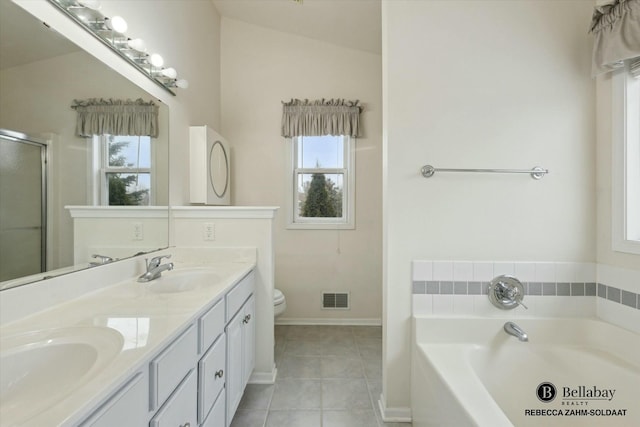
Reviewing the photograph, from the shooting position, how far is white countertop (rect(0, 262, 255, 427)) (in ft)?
1.71

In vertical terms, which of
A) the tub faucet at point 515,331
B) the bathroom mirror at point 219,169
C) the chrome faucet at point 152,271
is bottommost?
the tub faucet at point 515,331

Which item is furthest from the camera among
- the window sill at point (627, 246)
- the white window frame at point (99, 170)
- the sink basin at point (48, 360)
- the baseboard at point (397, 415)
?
the baseboard at point (397, 415)

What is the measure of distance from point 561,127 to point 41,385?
2392mm

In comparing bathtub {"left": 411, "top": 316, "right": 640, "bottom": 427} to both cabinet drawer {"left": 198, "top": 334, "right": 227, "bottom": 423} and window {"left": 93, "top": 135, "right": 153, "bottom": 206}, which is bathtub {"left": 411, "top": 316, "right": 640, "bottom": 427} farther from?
window {"left": 93, "top": 135, "right": 153, "bottom": 206}

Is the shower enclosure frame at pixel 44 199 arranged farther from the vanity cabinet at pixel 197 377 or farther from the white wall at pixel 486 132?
the white wall at pixel 486 132

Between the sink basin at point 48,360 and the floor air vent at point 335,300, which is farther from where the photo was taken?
the floor air vent at point 335,300

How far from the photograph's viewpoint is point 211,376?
1.20 meters

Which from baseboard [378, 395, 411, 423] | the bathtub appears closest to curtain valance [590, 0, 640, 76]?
the bathtub

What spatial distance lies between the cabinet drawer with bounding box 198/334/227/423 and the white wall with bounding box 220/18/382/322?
5.55 ft

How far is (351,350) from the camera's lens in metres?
2.44

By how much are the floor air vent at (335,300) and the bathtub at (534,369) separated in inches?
57.5

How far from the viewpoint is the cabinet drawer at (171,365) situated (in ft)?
2.56

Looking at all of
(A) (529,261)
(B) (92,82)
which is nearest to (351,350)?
(A) (529,261)

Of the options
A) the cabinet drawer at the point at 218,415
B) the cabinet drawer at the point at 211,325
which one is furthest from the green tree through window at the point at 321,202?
the cabinet drawer at the point at 218,415
